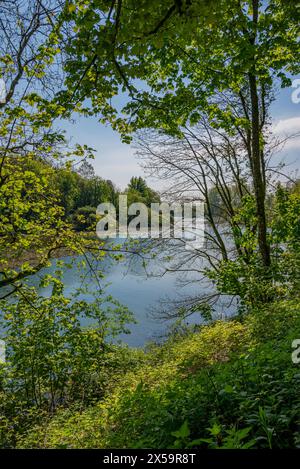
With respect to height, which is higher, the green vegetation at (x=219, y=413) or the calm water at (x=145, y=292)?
the green vegetation at (x=219, y=413)

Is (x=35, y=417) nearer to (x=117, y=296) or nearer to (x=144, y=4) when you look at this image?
(x=144, y=4)

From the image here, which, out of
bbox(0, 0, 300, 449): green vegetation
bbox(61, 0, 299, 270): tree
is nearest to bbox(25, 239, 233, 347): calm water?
bbox(0, 0, 300, 449): green vegetation

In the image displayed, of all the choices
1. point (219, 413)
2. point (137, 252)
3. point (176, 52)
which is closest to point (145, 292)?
point (137, 252)

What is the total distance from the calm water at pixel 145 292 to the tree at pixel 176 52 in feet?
17.3

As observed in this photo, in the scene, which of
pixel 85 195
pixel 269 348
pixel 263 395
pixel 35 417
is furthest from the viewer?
pixel 85 195

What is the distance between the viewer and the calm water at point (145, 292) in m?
11.9

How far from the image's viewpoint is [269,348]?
3.44 meters

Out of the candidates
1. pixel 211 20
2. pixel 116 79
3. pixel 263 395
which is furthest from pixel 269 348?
pixel 116 79

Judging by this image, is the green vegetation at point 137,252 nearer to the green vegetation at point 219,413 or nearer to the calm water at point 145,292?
the green vegetation at point 219,413

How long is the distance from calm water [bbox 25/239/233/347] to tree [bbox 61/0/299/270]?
5279mm

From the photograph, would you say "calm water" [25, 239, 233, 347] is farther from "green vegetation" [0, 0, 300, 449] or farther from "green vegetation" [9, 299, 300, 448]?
"green vegetation" [9, 299, 300, 448]

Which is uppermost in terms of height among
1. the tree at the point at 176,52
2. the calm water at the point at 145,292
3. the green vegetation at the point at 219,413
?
the tree at the point at 176,52

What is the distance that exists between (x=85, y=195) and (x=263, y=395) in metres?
44.4

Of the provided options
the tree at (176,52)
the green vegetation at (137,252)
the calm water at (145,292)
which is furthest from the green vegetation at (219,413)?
the calm water at (145,292)
